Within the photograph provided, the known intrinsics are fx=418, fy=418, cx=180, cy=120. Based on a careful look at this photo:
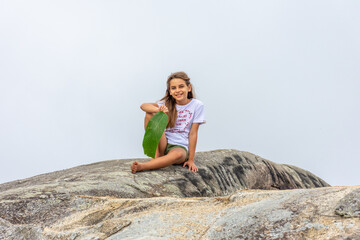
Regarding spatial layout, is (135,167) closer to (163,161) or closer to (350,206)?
(163,161)

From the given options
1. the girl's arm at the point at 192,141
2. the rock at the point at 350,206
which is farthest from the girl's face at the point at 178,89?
the rock at the point at 350,206

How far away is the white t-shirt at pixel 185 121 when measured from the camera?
202 inches

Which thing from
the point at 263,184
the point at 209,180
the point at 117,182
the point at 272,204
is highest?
the point at 272,204

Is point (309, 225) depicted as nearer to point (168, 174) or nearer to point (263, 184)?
point (168, 174)

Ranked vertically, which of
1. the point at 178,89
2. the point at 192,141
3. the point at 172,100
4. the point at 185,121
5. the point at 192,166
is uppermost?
the point at 178,89

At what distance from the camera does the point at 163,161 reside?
4898mm

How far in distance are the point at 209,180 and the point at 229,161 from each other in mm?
857

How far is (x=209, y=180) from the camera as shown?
206 inches

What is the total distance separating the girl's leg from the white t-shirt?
15 cm

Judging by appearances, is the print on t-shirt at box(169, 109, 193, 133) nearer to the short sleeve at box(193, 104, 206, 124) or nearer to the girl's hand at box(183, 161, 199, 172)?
the short sleeve at box(193, 104, 206, 124)

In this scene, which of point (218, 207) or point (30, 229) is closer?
point (218, 207)

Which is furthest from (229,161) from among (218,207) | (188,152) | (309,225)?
(309,225)

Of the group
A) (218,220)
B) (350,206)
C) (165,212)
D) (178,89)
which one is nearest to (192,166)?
(178,89)

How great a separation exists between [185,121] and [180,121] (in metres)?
0.07
